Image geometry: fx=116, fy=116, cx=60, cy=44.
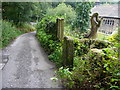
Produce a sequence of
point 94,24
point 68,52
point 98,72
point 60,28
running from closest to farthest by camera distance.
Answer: point 98,72, point 68,52, point 60,28, point 94,24

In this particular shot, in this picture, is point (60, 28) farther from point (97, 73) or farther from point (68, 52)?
point (97, 73)

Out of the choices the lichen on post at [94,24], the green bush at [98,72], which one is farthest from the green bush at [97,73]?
the lichen on post at [94,24]

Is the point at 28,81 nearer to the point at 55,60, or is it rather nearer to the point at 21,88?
the point at 21,88

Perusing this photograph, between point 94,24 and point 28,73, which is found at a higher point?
point 94,24

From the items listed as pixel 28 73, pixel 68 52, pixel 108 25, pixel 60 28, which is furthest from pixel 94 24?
pixel 108 25

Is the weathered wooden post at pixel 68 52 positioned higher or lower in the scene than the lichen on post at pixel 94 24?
lower

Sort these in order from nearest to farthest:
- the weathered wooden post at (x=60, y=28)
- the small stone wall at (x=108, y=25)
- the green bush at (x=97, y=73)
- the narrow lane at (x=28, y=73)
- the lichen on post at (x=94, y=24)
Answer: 1. the green bush at (x=97, y=73)
2. the narrow lane at (x=28, y=73)
3. the weathered wooden post at (x=60, y=28)
4. the lichen on post at (x=94, y=24)
5. the small stone wall at (x=108, y=25)

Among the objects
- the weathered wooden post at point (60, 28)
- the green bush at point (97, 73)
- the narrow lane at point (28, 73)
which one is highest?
the weathered wooden post at point (60, 28)

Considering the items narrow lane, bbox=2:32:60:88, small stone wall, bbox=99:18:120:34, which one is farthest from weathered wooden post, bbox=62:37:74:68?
small stone wall, bbox=99:18:120:34

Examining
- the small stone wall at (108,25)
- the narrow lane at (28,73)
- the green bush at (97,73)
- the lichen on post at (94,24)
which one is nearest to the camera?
the green bush at (97,73)

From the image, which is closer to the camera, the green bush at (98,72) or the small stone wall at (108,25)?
the green bush at (98,72)

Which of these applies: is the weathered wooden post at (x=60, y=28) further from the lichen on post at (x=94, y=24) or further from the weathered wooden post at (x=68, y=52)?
the lichen on post at (x=94, y=24)

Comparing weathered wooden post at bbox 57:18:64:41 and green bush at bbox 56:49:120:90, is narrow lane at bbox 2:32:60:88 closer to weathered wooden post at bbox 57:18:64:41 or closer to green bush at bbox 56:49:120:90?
green bush at bbox 56:49:120:90

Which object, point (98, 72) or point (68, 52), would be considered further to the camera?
point (68, 52)
